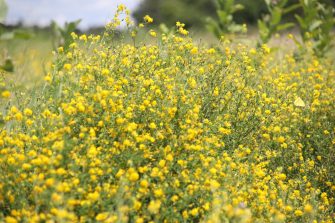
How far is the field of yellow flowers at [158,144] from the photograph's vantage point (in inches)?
113

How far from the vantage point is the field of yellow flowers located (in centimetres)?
286

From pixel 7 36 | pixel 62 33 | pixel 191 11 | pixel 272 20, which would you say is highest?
pixel 7 36

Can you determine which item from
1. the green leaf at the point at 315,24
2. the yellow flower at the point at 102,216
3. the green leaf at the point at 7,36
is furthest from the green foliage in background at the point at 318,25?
the yellow flower at the point at 102,216

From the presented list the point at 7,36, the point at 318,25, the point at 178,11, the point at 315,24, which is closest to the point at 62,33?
the point at 7,36

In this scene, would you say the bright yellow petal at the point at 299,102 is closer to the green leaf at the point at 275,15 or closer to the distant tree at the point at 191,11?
the green leaf at the point at 275,15

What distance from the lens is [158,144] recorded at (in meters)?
3.47

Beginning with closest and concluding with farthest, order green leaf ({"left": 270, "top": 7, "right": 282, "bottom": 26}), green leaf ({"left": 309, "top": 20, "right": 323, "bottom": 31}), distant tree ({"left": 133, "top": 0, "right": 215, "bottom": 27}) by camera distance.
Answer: green leaf ({"left": 270, "top": 7, "right": 282, "bottom": 26}) → green leaf ({"left": 309, "top": 20, "right": 323, "bottom": 31}) → distant tree ({"left": 133, "top": 0, "right": 215, "bottom": 27})

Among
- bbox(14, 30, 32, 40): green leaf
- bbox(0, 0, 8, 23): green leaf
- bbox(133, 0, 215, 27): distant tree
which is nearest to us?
bbox(14, 30, 32, 40): green leaf

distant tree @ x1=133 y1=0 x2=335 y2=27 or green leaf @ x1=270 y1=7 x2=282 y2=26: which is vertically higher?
green leaf @ x1=270 y1=7 x2=282 y2=26

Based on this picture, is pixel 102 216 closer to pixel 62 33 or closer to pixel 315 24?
pixel 62 33

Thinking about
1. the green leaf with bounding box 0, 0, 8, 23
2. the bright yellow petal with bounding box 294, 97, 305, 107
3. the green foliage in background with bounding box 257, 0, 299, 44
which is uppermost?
the green leaf with bounding box 0, 0, 8, 23

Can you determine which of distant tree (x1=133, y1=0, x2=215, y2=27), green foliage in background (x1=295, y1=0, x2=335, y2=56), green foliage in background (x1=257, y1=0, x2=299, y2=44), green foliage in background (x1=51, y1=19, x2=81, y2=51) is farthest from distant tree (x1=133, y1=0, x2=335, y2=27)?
green foliage in background (x1=51, y1=19, x2=81, y2=51)

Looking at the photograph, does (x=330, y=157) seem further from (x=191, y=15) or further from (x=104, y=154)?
(x=191, y=15)

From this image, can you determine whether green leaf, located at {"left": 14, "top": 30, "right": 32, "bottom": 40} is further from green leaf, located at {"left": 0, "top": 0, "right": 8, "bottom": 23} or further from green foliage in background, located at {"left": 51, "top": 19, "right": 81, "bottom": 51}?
green foliage in background, located at {"left": 51, "top": 19, "right": 81, "bottom": 51}
